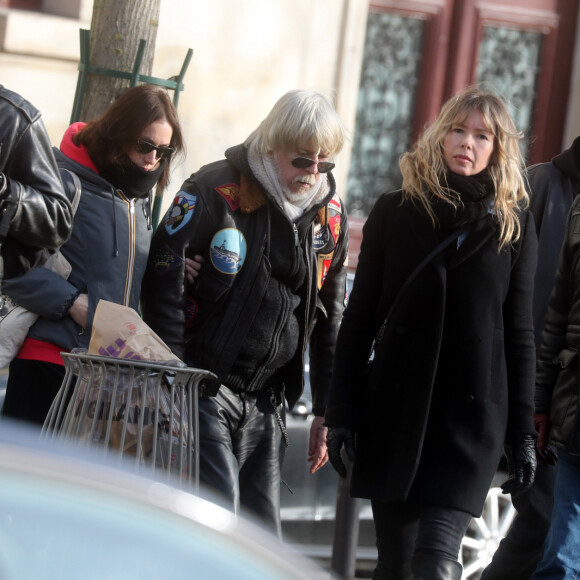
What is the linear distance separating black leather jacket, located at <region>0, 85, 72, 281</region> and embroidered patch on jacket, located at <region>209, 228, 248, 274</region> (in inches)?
19.4

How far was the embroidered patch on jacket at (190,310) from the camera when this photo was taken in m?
4.00

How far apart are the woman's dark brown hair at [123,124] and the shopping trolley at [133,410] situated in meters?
1.01

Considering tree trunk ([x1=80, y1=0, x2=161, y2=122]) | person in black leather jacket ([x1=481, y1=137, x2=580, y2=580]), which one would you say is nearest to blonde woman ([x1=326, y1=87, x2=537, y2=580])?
person in black leather jacket ([x1=481, y1=137, x2=580, y2=580])

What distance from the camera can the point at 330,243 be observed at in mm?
4211

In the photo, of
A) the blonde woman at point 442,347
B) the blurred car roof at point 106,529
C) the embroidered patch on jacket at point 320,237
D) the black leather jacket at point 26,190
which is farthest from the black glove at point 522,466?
the blurred car roof at point 106,529

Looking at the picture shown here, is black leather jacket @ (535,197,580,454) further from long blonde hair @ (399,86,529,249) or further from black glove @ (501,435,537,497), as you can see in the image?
long blonde hair @ (399,86,529,249)

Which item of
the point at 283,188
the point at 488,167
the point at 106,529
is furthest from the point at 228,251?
the point at 106,529

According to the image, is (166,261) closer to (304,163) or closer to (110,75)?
(304,163)

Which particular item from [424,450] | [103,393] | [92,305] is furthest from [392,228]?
[103,393]

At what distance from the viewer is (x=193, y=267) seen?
3.96 meters

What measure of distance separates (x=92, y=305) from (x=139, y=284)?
0.21m

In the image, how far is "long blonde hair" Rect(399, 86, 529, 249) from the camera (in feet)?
13.2

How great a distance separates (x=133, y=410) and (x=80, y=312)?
75 centimetres

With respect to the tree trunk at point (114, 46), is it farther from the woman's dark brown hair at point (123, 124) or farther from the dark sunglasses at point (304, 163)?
the dark sunglasses at point (304, 163)
